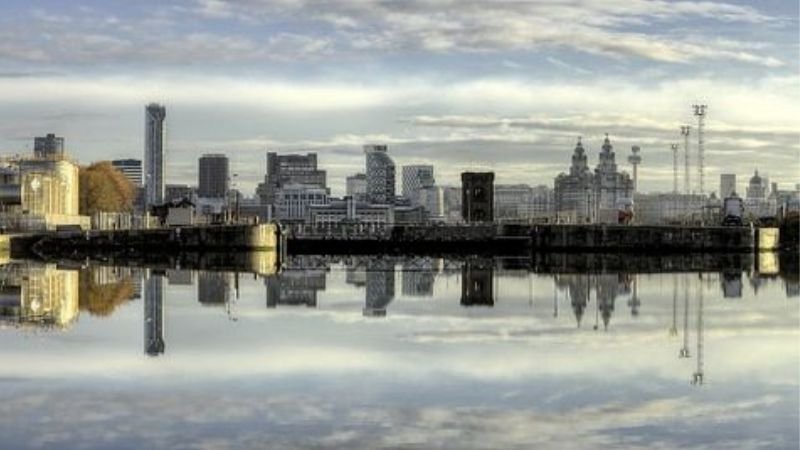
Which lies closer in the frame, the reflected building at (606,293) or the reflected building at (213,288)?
the reflected building at (606,293)

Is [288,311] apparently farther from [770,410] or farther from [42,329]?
[770,410]

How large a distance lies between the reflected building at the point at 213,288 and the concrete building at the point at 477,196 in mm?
93914

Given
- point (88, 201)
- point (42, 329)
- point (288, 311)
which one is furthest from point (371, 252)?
point (42, 329)

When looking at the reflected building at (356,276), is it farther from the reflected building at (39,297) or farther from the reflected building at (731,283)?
the reflected building at (731,283)

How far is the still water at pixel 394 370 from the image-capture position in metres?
18.8

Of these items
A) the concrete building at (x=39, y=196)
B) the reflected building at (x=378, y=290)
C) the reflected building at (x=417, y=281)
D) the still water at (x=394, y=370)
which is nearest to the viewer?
the still water at (x=394, y=370)

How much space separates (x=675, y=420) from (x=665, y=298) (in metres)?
33.4

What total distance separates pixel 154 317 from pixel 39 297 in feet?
33.6

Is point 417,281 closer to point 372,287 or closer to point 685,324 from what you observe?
point 372,287

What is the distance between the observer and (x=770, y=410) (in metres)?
20.9

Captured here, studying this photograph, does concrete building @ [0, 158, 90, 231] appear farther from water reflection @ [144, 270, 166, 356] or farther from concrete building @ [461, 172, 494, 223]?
water reflection @ [144, 270, 166, 356]

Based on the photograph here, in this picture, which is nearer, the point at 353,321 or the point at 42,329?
the point at 42,329

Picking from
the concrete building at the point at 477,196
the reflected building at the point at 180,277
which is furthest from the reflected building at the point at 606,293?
the concrete building at the point at 477,196

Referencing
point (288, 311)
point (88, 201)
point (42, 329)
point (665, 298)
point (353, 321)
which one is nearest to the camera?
point (42, 329)
